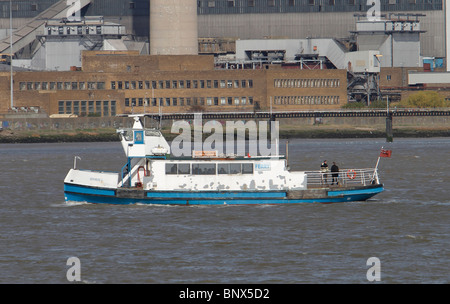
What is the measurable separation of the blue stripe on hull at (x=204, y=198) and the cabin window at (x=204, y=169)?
137 centimetres

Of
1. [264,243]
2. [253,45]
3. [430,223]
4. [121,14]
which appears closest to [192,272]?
[264,243]

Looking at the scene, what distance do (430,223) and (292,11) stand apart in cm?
15003

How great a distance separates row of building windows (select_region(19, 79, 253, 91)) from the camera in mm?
165875

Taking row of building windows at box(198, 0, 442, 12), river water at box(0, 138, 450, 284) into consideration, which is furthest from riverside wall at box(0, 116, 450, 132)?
river water at box(0, 138, 450, 284)

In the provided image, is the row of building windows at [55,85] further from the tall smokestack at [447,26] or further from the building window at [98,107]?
the tall smokestack at [447,26]

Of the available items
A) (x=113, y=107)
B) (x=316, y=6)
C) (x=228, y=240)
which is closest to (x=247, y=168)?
(x=228, y=240)

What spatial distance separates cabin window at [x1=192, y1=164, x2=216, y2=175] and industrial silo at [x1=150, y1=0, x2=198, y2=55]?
408 ft

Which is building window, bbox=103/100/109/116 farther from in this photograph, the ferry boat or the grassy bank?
the ferry boat

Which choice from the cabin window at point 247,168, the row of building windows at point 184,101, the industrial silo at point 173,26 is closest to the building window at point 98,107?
the row of building windows at point 184,101

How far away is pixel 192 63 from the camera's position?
568 ft

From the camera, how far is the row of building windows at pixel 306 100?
6880 inches

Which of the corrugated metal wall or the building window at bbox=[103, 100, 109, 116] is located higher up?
the corrugated metal wall
